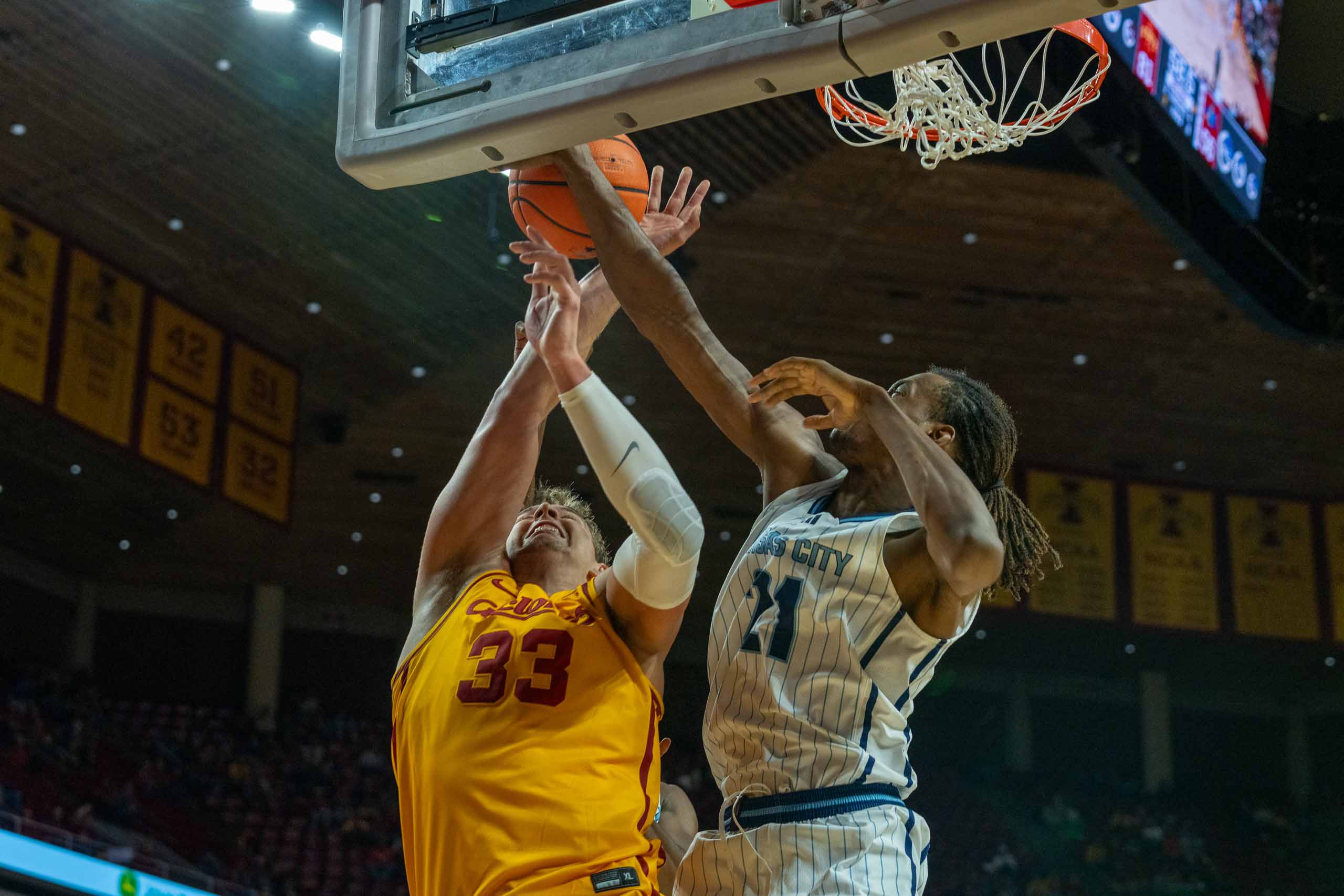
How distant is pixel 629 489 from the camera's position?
261 cm

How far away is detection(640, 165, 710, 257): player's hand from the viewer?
11.6 ft

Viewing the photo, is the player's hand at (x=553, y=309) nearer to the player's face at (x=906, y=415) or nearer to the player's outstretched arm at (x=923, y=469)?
the player's outstretched arm at (x=923, y=469)

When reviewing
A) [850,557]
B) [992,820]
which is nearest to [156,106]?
[850,557]

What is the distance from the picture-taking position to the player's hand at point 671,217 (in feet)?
11.6

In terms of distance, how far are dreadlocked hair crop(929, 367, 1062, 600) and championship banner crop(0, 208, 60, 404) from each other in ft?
28.1

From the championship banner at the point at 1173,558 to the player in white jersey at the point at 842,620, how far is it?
10615 mm

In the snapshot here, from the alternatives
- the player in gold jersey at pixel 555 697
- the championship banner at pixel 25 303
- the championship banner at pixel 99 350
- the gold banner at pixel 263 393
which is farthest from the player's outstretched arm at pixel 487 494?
the gold banner at pixel 263 393

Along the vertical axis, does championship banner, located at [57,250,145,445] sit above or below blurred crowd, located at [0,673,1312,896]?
above

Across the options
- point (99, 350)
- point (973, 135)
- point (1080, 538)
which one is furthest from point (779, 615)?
point (1080, 538)

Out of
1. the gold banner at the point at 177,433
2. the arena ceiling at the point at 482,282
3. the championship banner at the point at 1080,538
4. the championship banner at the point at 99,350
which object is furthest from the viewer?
the championship banner at the point at 1080,538

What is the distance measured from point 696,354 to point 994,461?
699 mm

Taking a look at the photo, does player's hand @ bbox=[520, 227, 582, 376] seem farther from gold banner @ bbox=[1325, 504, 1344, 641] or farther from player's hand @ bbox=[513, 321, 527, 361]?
gold banner @ bbox=[1325, 504, 1344, 641]

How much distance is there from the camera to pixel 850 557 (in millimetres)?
2912

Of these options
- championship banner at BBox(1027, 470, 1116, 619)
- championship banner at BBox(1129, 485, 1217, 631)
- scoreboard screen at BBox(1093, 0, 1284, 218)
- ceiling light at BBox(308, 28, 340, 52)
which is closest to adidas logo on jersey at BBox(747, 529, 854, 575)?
scoreboard screen at BBox(1093, 0, 1284, 218)
